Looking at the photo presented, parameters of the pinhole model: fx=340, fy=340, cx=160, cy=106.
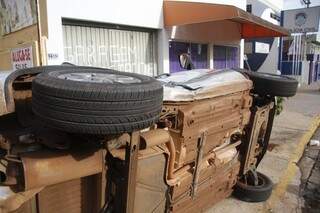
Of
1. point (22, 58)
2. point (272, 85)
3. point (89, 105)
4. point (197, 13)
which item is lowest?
point (272, 85)

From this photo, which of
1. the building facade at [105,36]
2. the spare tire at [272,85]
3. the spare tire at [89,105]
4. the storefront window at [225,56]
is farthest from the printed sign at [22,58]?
the storefront window at [225,56]

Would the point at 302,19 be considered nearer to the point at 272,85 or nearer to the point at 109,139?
the point at 272,85

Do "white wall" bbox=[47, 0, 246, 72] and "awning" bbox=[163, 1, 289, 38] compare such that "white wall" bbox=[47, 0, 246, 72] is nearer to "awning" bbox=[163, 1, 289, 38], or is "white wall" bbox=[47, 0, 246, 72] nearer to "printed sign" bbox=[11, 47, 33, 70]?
"awning" bbox=[163, 1, 289, 38]

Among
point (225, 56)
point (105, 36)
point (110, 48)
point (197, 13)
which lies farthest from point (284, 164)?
point (225, 56)

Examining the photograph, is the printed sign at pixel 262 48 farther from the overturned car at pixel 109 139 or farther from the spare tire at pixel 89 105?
the spare tire at pixel 89 105

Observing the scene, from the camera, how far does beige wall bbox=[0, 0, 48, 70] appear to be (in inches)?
234

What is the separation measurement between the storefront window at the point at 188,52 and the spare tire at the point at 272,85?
513 centimetres

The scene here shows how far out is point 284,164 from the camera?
6129 millimetres

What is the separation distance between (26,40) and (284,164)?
552 cm

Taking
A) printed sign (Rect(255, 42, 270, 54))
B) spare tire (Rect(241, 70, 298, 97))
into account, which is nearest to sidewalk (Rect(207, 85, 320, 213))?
spare tire (Rect(241, 70, 298, 97))

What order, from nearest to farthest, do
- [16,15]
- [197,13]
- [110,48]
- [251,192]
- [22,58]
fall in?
[251,192]
[22,58]
[16,15]
[110,48]
[197,13]

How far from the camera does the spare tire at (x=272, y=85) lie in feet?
14.1

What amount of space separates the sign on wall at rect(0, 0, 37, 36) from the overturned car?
3709 millimetres

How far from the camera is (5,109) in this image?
2.33m
